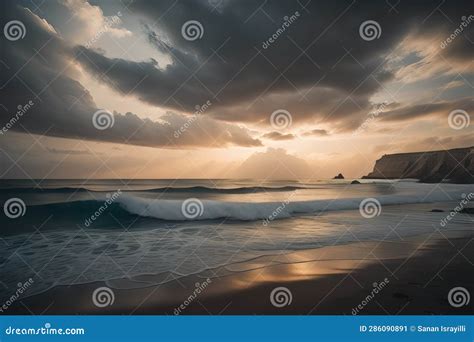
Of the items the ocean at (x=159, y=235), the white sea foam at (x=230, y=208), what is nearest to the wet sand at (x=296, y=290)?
the ocean at (x=159, y=235)

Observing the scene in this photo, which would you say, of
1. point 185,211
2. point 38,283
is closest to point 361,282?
point 38,283

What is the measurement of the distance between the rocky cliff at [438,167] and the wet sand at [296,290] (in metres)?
24.5

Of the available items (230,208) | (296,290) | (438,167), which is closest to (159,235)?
(230,208)

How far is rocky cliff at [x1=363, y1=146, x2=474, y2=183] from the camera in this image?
26.7 m

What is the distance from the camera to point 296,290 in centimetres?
431

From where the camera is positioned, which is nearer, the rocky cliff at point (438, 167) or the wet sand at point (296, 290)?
the wet sand at point (296, 290)

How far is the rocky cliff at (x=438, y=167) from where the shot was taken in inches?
1051

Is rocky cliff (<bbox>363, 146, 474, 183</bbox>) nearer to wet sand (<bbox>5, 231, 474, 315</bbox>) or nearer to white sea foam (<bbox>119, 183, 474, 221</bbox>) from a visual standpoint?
white sea foam (<bbox>119, 183, 474, 221</bbox>)

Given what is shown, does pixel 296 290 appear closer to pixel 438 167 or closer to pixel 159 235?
pixel 159 235

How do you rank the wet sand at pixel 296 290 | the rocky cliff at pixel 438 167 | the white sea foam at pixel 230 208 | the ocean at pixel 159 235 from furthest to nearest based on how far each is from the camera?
the rocky cliff at pixel 438 167
the white sea foam at pixel 230 208
the ocean at pixel 159 235
the wet sand at pixel 296 290

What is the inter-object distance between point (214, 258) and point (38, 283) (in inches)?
118

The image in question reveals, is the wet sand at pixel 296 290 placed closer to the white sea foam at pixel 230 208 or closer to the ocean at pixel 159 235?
the ocean at pixel 159 235

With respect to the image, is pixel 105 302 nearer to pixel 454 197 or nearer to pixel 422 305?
pixel 422 305

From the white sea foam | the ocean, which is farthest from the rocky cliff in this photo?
the ocean
